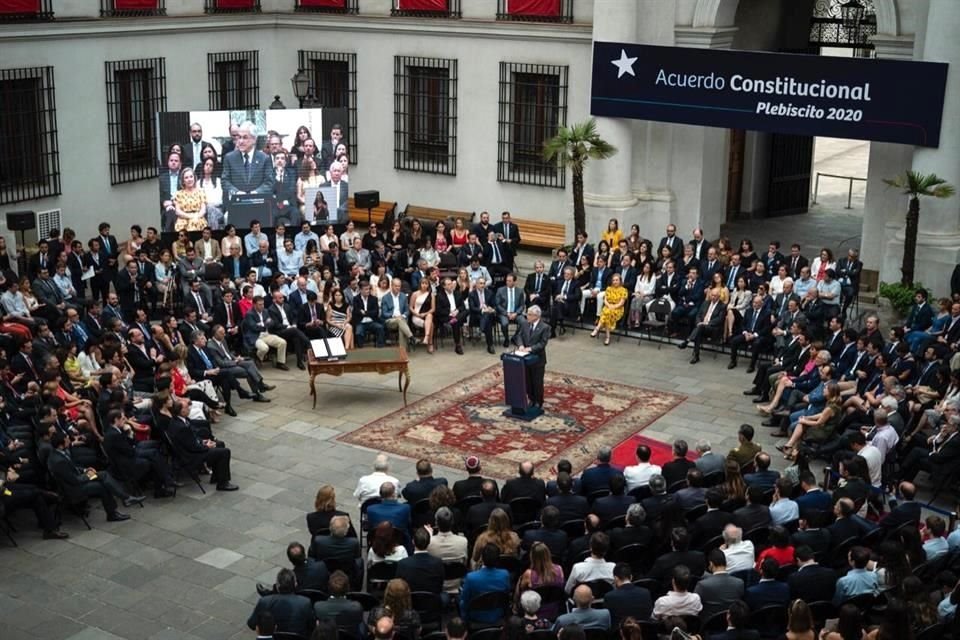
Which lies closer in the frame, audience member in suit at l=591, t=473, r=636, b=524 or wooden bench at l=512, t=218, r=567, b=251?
audience member in suit at l=591, t=473, r=636, b=524

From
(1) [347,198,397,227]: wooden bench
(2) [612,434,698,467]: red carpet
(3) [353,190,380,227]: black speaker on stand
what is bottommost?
(2) [612,434,698,467]: red carpet

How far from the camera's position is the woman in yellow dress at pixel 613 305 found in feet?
67.2

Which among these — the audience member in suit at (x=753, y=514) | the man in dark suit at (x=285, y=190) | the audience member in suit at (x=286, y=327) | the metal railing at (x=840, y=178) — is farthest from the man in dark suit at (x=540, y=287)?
the metal railing at (x=840, y=178)

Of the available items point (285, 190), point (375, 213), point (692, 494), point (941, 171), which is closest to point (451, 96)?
point (375, 213)

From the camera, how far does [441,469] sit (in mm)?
15273

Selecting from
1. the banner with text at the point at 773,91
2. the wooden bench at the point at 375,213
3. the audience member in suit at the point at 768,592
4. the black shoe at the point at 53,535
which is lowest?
the black shoe at the point at 53,535

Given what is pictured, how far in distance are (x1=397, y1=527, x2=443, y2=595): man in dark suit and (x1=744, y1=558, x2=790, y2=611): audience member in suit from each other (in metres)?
2.65

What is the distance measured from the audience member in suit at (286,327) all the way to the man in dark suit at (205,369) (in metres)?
2.01

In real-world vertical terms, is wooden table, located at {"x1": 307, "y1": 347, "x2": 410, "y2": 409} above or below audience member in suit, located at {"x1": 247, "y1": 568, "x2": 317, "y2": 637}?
above

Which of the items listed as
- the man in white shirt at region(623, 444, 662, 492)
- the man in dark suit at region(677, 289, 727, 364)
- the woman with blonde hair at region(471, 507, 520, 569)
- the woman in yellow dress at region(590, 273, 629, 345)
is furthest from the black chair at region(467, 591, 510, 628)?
the woman in yellow dress at region(590, 273, 629, 345)

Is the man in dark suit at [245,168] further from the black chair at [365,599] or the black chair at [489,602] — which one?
the black chair at [489,602]

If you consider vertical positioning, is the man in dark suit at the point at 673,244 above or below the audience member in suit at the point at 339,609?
above

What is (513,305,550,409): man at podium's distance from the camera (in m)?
16.8

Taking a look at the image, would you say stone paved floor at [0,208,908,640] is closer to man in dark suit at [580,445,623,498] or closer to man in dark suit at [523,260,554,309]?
man in dark suit at [523,260,554,309]
